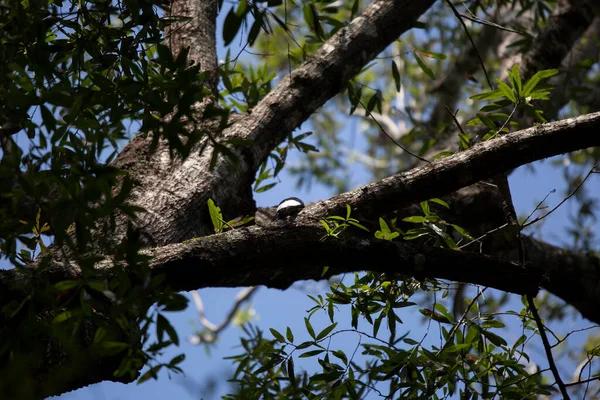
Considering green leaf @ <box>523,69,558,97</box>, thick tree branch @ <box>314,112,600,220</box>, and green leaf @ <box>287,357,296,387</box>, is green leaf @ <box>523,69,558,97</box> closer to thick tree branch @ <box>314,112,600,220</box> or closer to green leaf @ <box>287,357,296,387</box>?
thick tree branch @ <box>314,112,600,220</box>

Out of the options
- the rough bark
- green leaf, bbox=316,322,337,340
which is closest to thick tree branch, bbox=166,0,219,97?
the rough bark

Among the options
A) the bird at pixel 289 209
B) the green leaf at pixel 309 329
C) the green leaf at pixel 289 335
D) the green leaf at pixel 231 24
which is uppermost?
the green leaf at pixel 231 24

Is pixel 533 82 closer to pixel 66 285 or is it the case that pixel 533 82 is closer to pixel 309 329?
pixel 309 329

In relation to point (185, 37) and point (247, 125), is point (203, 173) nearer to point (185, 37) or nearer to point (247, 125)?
point (247, 125)

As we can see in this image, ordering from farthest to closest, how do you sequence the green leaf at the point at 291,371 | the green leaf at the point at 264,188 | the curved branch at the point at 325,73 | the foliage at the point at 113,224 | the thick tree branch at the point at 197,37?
1. the green leaf at the point at 264,188
2. the thick tree branch at the point at 197,37
3. the curved branch at the point at 325,73
4. the green leaf at the point at 291,371
5. the foliage at the point at 113,224

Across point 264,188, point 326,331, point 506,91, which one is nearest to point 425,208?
point 506,91

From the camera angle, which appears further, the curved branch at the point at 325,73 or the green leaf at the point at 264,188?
the green leaf at the point at 264,188

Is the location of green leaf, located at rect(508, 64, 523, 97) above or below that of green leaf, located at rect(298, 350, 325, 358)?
above

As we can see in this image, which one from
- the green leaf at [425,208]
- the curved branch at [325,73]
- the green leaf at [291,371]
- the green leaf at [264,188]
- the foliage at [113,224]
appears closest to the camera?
the foliage at [113,224]

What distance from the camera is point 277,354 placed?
208 centimetres

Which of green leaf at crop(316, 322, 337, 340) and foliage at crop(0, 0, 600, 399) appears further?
green leaf at crop(316, 322, 337, 340)

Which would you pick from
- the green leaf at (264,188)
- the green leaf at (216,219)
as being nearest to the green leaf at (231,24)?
the green leaf at (216,219)

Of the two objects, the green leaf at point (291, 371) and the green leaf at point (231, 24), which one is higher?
the green leaf at point (231, 24)

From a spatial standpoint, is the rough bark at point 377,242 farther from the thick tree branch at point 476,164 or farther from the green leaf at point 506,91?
the green leaf at point 506,91
